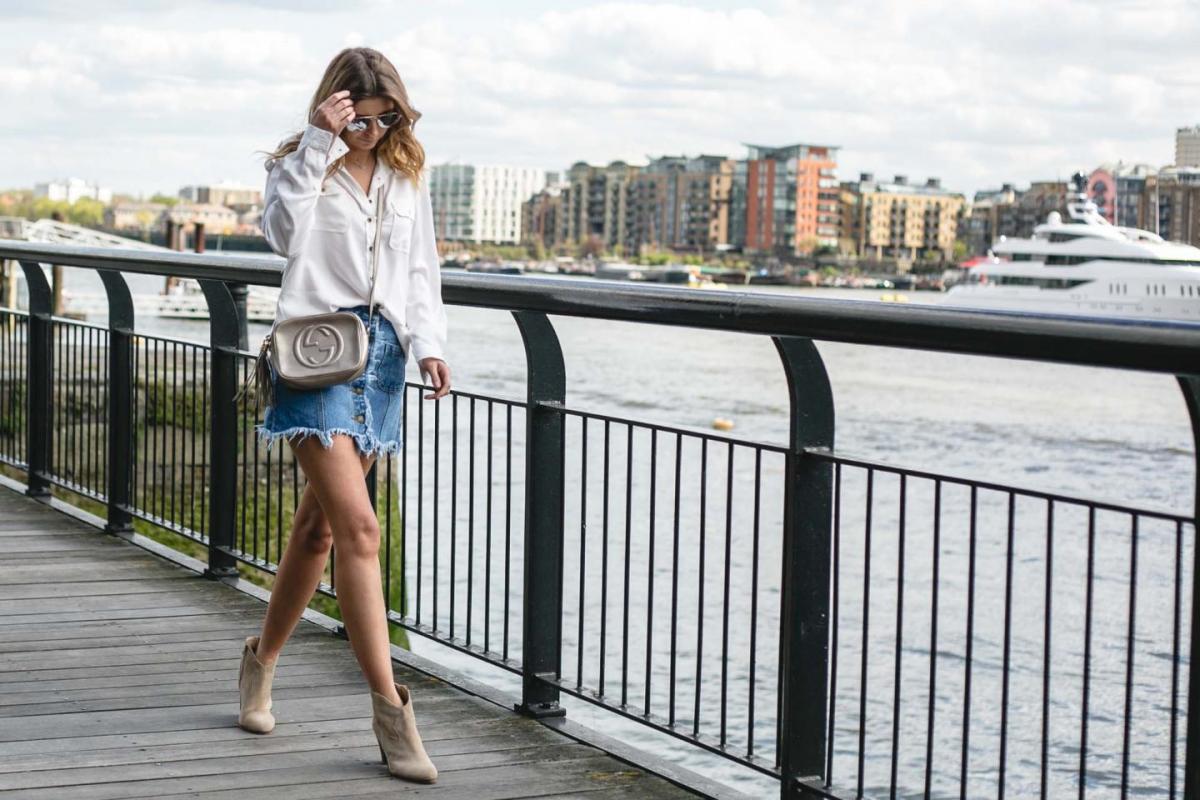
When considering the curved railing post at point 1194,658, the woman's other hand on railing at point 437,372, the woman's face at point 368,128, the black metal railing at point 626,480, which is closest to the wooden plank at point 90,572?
the black metal railing at point 626,480

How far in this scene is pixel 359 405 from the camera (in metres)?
3.47

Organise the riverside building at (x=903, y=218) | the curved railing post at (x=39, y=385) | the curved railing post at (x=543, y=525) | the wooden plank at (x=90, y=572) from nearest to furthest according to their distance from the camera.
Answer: the curved railing post at (x=543, y=525)
the wooden plank at (x=90, y=572)
the curved railing post at (x=39, y=385)
the riverside building at (x=903, y=218)

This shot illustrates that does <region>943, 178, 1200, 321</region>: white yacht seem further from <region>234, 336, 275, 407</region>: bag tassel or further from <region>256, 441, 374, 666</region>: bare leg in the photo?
<region>234, 336, 275, 407</region>: bag tassel

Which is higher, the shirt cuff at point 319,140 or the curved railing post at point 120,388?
the shirt cuff at point 319,140

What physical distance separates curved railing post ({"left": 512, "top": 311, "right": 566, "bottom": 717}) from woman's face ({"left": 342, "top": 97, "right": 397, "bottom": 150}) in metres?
0.75

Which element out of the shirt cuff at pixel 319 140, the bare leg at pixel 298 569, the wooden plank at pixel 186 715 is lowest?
the wooden plank at pixel 186 715

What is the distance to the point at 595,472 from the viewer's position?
36188 mm

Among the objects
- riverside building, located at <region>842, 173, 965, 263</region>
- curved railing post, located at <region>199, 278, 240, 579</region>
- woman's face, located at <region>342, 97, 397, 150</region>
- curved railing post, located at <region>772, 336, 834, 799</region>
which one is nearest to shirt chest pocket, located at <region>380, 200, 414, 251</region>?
woman's face, located at <region>342, 97, 397, 150</region>

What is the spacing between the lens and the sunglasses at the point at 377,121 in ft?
11.0

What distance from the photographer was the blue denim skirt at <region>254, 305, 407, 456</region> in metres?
3.41

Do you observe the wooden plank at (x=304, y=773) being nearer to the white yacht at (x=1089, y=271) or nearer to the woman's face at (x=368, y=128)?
the woman's face at (x=368, y=128)

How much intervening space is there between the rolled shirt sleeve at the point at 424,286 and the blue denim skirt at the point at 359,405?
52 millimetres

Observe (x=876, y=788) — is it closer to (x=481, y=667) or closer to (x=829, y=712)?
(x=481, y=667)

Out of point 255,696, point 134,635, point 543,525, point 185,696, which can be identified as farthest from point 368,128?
point 134,635
